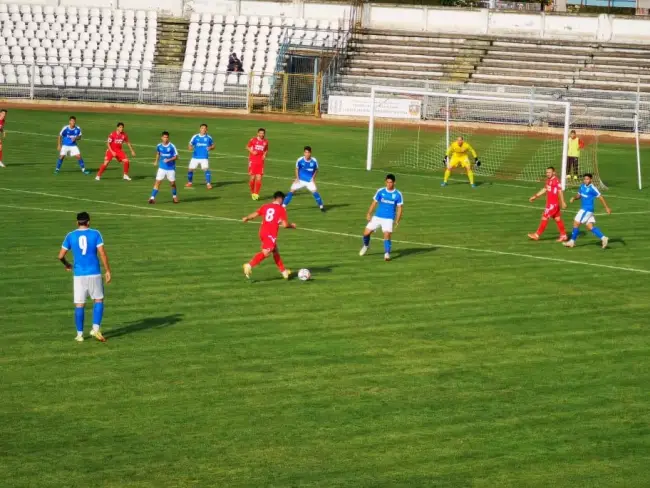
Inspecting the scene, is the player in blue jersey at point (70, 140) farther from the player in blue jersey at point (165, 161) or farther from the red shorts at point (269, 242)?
the red shorts at point (269, 242)

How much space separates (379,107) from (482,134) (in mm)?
6211

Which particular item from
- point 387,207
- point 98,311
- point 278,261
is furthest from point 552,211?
point 98,311

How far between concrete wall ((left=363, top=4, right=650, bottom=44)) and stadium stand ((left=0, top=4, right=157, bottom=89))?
1349 cm

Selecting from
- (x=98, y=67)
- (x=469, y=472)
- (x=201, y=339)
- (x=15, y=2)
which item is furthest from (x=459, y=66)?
(x=469, y=472)

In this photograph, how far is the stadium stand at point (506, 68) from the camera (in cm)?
Answer: 5800

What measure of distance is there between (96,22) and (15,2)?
5.21m

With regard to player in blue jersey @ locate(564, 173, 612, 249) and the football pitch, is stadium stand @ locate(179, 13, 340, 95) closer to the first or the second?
the football pitch

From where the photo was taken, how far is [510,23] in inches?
2569

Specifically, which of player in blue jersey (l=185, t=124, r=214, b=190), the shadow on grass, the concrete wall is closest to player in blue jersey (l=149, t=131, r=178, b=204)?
player in blue jersey (l=185, t=124, r=214, b=190)

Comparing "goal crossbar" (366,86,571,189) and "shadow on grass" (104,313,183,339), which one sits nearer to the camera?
"shadow on grass" (104,313,183,339)

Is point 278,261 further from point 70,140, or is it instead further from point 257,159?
point 70,140

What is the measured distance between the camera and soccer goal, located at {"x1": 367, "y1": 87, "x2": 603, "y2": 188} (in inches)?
1812

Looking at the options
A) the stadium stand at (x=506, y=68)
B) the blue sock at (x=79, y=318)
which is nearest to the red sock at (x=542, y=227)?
the blue sock at (x=79, y=318)

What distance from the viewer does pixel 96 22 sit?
221 feet
